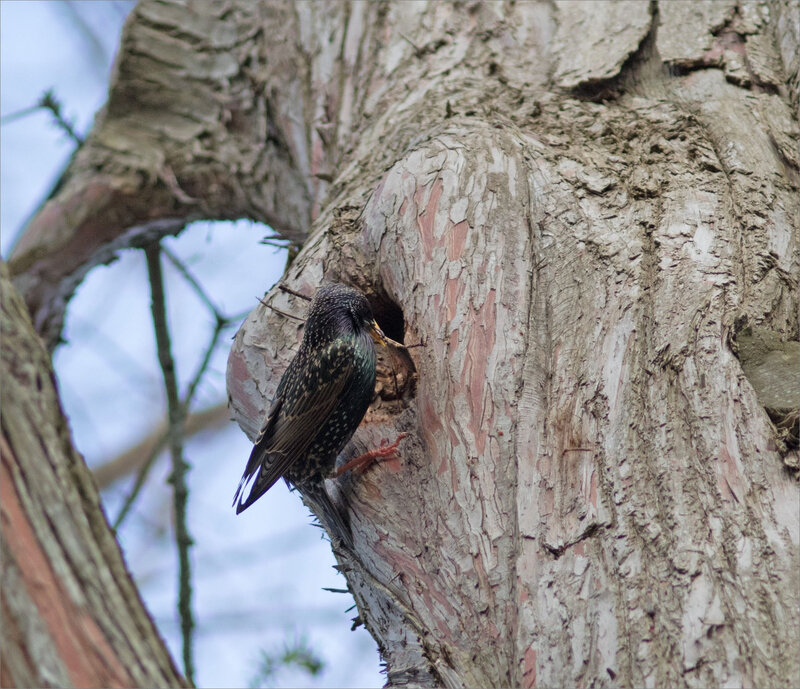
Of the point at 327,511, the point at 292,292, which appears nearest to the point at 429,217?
the point at 292,292

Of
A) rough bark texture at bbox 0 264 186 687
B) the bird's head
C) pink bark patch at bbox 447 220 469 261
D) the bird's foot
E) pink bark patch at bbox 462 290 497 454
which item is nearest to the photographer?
rough bark texture at bbox 0 264 186 687

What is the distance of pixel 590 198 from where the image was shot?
9.18 feet

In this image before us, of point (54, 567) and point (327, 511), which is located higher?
point (327, 511)

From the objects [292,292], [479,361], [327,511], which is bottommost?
[327,511]

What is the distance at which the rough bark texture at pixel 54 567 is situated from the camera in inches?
49.3

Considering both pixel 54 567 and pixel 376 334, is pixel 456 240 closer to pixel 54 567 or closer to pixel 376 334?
pixel 376 334

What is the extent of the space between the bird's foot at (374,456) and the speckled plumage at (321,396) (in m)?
0.23

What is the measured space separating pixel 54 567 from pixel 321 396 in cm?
176

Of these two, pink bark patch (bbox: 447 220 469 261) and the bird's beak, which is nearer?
pink bark patch (bbox: 447 220 469 261)

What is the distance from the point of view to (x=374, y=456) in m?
2.65

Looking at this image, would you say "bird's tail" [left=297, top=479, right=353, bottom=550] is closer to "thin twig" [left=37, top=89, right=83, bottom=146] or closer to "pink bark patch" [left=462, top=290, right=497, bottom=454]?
"pink bark patch" [left=462, top=290, right=497, bottom=454]

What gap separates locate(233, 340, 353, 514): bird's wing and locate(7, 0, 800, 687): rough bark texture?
13 cm

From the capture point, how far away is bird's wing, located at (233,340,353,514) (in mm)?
2965

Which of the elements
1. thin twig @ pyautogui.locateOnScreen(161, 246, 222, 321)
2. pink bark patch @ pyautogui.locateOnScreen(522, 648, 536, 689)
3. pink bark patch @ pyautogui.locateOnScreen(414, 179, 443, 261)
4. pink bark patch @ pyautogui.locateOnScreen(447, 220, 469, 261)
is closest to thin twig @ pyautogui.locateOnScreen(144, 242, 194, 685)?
thin twig @ pyautogui.locateOnScreen(161, 246, 222, 321)
